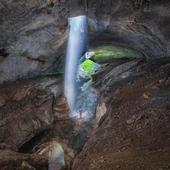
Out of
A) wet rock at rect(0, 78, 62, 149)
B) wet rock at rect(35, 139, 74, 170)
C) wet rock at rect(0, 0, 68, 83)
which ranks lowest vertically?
wet rock at rect(35, 139, 74, 170)

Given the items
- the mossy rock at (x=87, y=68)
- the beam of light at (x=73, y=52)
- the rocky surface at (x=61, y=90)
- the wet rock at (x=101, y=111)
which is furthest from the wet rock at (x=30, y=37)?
the mossy rock at (x=87, y=68)

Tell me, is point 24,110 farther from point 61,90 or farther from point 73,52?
point 73,52

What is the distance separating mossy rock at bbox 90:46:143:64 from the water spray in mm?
1449

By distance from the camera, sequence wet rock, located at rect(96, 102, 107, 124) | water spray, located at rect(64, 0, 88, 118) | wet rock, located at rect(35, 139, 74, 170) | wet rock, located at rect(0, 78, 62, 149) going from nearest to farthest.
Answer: wet rock, located at rect(35, 139, 74, 170)
wet rock, located at rect(96, 102, 107, 124)
wet rock, located at rect(0, 78, 62, 149)
water spray, located at rect(64, 0, 88, 118)

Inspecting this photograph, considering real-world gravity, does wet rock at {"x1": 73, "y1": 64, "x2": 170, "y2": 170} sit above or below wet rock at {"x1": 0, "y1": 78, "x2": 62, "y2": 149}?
above

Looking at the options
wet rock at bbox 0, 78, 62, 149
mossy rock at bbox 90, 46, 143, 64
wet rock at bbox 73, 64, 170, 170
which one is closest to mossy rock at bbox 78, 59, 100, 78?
mossy rock at bbox 90, 46, 143, 64

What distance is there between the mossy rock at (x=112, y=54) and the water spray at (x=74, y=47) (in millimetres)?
1449

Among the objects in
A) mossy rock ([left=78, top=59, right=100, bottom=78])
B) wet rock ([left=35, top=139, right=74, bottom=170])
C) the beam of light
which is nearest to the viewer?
wet rock ([left=35, top=139, right=74, bottom=170])

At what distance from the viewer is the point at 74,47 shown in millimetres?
12727

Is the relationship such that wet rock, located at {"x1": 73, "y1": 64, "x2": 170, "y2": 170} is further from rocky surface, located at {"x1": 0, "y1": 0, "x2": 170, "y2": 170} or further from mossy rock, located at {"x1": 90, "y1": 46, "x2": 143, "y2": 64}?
mossy rock, located at {"x1": 90, "y1": 46, "x2": 143, "y2": 64}

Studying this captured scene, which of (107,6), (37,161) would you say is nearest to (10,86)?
(37,161)

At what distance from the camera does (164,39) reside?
1065 centimetres

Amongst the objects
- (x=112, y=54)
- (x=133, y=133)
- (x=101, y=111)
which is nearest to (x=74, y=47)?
(x=112, y=54)

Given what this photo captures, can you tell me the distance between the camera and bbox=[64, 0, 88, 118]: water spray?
415 inches
